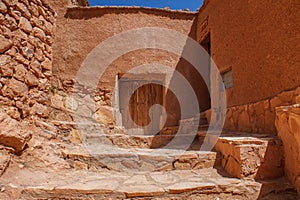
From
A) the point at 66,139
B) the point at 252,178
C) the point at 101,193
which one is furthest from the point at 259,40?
the point at 66,139

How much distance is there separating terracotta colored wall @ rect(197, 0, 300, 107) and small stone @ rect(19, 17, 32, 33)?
10.7 feet

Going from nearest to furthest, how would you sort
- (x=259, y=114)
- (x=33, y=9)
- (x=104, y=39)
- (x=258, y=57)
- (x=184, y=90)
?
1. (x=33, y=9)
2. (x=259, y=114)
3. (x=258, y=57)
4. (x=104, y=39)
5. (x=184, y=90)

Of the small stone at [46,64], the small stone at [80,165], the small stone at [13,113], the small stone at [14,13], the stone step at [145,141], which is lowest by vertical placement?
the small stone at [80,165]

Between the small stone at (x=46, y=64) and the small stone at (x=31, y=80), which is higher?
the small stone at (x=46, y=64)

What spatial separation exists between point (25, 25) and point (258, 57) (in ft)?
10.8

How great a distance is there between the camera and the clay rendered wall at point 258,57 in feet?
Answer: 8.60

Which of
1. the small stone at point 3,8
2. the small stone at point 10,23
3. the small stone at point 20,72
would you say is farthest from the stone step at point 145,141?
the small stone at point 3,8

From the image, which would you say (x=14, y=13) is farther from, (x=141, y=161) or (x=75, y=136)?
(x=141, y=161)

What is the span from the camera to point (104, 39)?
6.05 metres

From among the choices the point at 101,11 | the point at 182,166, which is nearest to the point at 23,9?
the point at 182,166

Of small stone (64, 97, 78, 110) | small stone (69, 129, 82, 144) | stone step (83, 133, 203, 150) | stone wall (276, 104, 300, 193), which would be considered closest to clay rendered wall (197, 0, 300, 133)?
stone wall (276, 104, 300, 193)

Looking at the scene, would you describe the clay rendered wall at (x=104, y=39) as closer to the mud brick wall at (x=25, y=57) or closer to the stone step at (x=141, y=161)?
the mud brick wall at (x=25, y=57)

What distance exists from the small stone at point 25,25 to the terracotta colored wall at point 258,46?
326cm

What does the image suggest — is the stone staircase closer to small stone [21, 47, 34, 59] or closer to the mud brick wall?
the mud brick wall
